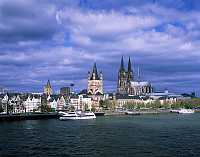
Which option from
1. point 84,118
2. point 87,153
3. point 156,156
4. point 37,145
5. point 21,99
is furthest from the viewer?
point 21,99

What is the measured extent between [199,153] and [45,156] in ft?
49.2

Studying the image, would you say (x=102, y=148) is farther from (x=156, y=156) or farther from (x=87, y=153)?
(x=156, y=156)

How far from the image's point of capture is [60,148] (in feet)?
157

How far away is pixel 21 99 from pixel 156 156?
15094cm

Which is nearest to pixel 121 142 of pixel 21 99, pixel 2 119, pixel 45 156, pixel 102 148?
pixel 102 148

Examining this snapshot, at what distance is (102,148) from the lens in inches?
1858

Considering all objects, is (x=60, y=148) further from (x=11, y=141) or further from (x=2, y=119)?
(x=2, y=119)

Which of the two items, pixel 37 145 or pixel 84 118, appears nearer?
pixel 37 145

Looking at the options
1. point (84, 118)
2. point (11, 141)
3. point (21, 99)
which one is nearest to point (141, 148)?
point (11, 141)

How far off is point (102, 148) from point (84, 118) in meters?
85.7

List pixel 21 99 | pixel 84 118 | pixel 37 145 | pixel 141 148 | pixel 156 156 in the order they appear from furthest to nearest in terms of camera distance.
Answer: pixel 21 99, pixel 84 118, pixel 37 145, pixel 141 148, pixel 156 156

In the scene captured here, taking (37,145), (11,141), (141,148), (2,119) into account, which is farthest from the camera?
(2,119)

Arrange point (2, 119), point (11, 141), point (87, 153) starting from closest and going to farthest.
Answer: point (87, 153) → point (11, 141) → point (2, 119)

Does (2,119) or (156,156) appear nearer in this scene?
(156,156)
